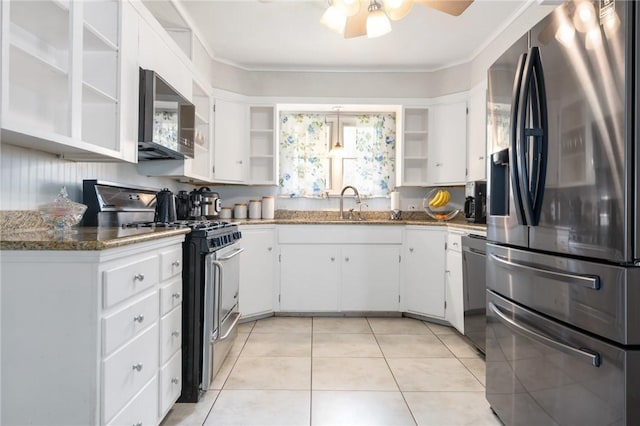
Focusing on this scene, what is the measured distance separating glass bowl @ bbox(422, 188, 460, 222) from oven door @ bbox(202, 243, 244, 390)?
7.53 ft

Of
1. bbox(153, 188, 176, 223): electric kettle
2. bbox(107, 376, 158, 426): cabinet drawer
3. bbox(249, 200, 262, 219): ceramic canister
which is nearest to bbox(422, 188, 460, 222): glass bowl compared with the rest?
bbox(249, 200, 262, 219): ceramic canister

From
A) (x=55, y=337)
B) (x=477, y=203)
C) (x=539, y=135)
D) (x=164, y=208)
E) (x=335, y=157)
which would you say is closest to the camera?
(x=55, y=337)

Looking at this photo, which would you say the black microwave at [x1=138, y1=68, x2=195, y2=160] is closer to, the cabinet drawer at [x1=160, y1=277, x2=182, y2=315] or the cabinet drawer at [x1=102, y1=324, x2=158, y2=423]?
the cabinet drawer at [x1=160, y1=277, x2=182, y2=315]

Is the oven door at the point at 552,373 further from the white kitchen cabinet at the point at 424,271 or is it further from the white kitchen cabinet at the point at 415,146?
the white kitchen cabinet at the point at 415,146

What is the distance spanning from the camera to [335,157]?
14.0 ft

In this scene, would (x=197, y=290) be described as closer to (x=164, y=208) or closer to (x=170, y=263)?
(x=170, y=263)

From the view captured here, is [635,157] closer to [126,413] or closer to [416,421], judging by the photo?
[416,421]

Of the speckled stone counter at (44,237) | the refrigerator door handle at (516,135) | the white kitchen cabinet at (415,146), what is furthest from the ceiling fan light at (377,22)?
the white kitchen cabinet at (415,146)

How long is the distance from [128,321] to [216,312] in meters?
0.77

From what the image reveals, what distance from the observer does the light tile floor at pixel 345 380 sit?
6.18 ft

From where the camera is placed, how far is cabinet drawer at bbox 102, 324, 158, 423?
4.07 feet

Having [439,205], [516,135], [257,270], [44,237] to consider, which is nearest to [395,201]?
[439,205]

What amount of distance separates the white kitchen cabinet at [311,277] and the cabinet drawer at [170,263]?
174 centimetres

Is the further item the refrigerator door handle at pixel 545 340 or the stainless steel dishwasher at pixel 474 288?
the stainless steel dishwasher at pixel 474 288
